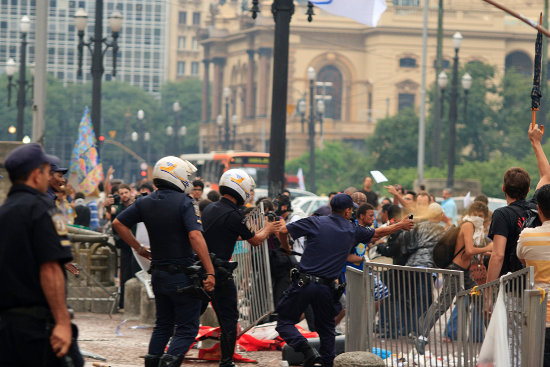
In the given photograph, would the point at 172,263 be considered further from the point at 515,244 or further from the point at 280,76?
the point at 280,76

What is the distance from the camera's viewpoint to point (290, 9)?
51.1ft

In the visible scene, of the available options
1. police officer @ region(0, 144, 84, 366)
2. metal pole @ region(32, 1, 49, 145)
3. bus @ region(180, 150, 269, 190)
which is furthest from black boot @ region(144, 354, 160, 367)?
bus @ region(180, 150, 269, 190)

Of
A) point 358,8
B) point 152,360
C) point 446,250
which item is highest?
point 358,8

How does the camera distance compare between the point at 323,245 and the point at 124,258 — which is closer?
the point at 323,245

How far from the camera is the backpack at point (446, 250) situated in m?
11.4

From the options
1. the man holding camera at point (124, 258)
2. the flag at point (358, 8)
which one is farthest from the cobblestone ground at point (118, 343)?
the flag at point (358, 8)

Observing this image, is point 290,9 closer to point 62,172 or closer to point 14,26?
point 62,172

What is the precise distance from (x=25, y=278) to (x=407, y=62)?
99.7 metres

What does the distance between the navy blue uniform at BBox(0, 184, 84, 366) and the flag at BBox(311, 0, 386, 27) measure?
837cm

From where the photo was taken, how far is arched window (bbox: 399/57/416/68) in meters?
104

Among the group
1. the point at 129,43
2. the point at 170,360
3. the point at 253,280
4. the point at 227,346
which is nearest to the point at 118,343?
the point at 253,280

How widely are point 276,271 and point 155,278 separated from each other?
4114 millimetres

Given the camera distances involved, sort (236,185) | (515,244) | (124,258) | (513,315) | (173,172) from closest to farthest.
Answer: (513,315) → (515,244) → (173,172) → (236,185) → (124,258)

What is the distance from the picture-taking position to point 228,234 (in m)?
9.19
